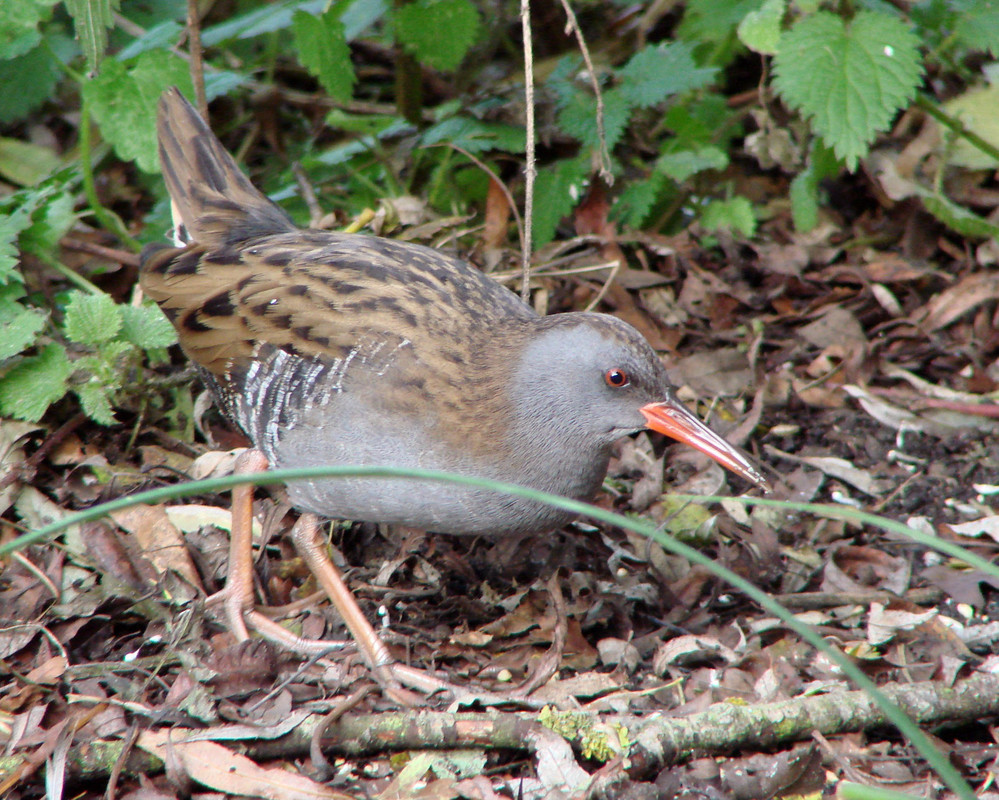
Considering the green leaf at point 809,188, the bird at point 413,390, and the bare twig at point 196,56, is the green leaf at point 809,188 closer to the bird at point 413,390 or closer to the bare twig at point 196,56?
the bird at point 413,390

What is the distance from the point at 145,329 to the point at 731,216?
2.72m

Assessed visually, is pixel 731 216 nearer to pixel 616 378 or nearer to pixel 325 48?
pixel 325 48

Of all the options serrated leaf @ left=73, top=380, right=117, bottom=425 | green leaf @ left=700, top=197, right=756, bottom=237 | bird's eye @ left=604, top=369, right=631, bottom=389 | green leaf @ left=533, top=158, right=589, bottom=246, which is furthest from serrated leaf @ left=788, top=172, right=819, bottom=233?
serrated leaf @ left=73, top=380, right=117, bottom=425

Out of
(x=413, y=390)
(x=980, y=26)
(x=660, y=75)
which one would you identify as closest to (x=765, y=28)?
(x=660, y=75)

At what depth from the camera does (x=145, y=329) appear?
3.93m

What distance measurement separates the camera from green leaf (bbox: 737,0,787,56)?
4.25 m

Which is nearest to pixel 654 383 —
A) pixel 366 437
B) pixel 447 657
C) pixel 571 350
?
pixel 571 350

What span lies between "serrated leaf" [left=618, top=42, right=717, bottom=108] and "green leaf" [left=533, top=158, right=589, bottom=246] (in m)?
0.39

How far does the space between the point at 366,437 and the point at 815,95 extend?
2.39 meters

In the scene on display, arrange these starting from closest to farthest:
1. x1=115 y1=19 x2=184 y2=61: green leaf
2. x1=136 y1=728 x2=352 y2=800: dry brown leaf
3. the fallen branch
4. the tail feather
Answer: x1=136 y1=728 x2=352 y2=800: dry brown leaf → the fallen branch → the tail feather → x1=115 y1=19 x2=184 y2=61: green leaf

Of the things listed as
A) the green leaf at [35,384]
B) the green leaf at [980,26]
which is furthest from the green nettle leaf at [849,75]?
the green leaf at [35,384]

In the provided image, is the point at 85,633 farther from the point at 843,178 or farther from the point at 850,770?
the point at 843,178

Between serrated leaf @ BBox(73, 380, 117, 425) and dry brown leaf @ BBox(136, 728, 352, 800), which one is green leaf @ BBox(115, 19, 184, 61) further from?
dry brown leaf @ BBox(136, 728, 352, 800)

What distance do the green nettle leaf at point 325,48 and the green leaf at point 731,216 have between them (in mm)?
1809
